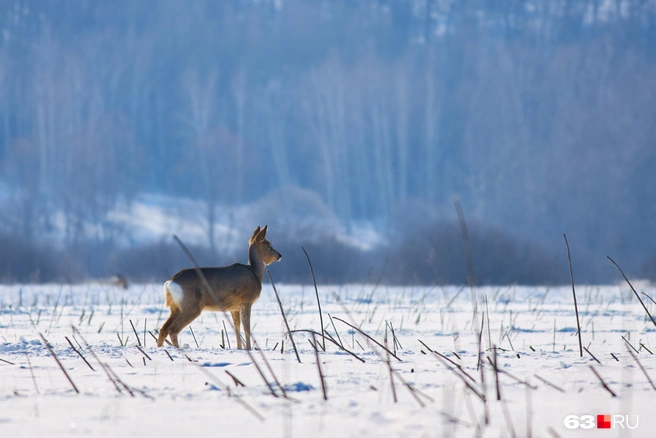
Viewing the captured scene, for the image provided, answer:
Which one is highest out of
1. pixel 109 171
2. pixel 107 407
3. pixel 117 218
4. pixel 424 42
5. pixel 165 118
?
pixel 424 42

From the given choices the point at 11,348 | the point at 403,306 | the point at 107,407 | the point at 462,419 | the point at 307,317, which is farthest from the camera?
the point at 403,306

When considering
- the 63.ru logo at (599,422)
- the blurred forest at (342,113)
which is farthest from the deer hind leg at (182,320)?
the blurred forest at (342,113)

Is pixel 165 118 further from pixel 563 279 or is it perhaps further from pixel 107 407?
pixel 107 407

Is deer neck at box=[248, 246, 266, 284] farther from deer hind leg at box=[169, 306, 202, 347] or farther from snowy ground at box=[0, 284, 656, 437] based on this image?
snowy ground at box=[0, 284, 656, 437]

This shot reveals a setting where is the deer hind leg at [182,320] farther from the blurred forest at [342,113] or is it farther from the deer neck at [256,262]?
the blurred forest at [342,113]

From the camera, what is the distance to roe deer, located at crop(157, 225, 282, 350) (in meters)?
6.11

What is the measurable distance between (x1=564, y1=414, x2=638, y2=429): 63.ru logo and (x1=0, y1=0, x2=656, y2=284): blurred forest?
80.2 feet

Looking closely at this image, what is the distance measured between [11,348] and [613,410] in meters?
3.85

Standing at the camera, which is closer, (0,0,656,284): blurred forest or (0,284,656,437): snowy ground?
(0,284,656,437): snowy ground

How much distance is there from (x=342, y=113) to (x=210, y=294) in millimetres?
35336

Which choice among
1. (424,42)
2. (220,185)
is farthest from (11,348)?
(424,42)

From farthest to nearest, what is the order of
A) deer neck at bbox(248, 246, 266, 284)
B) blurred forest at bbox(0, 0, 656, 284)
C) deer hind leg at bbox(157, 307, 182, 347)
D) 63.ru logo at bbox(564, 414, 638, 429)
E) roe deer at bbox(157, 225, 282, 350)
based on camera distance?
blurred forest at bbox(0, 0, 656, 284) < deer neck at bbox(248, 246, 266, 284) < roe deer at bbox(157, 225, 282, 350) < deer hind leg at bbox(157, 307, 182, 347) < 63.ru logo at bbox(564, 414, 638, 429)

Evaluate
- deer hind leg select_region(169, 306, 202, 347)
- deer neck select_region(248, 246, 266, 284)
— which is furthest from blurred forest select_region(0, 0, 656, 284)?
deer hind leg select_region(169, 306, 202, 347)

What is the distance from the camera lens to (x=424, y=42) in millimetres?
45594
